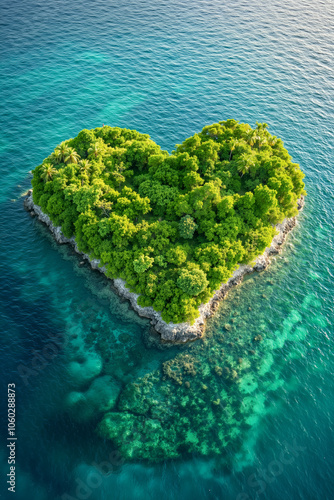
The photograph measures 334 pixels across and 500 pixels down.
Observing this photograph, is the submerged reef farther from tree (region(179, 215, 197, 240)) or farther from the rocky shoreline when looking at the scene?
tree (region(179, 215, 197, 240))

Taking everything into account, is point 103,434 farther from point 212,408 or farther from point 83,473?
point 212,408

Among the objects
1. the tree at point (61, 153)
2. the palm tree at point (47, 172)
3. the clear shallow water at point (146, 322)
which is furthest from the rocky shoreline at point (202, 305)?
the tree at point (61, 153)

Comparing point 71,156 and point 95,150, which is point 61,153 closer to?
point 71,156

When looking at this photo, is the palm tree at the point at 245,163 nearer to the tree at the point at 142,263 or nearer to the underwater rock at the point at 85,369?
the tree at the point at 142,263

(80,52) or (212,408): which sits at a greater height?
(80,52)

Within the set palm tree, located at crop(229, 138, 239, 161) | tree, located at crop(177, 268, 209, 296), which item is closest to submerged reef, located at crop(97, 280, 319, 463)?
tree, located at crop(177, 268, 209, 296)

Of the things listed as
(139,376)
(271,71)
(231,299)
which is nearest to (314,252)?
(231,299)

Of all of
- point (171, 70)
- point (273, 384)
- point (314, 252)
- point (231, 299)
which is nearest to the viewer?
point (273, 384)
